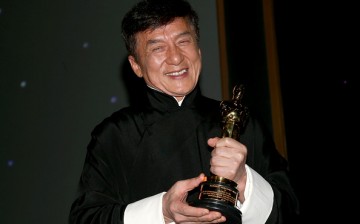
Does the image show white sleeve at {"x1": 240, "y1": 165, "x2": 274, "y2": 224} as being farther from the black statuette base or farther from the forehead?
the forehead

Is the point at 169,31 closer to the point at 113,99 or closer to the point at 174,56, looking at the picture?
the point at 174,56

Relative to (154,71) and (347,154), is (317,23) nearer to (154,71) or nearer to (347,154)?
(347,154)

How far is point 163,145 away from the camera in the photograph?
69.3 inches

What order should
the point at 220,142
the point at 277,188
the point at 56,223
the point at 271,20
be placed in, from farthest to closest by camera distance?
the point at 56,223, the point at 271,20, the point at 277,188, the point at 220,142

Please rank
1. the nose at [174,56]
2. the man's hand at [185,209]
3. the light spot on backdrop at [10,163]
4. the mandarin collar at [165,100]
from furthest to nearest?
1. the light spot on backdrop at [10,163]
2. the mandarin collar at [165,100]
3. the nose at [174,56]
4. the man's hand at [185,209]

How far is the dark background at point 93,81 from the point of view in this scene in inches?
105

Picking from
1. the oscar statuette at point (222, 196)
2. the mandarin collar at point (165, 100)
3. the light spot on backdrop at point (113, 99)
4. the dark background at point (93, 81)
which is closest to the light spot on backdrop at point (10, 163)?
the dark background at point (93, 81)

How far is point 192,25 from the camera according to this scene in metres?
1.79

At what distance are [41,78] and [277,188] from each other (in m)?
2.41

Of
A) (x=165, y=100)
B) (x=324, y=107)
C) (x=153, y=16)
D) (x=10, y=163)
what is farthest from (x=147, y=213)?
(x=10, y=163)

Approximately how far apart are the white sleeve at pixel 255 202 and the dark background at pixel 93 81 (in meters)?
1.22

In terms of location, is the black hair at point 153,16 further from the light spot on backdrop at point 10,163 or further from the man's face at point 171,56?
the light spot on backdrop at point 10,163

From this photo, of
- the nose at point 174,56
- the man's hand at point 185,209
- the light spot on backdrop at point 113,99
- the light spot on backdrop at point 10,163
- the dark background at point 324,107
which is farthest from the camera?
the light spot on backdrop at point 10,163

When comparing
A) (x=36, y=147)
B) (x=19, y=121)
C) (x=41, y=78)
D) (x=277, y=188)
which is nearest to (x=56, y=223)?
(x=36, y=147)
